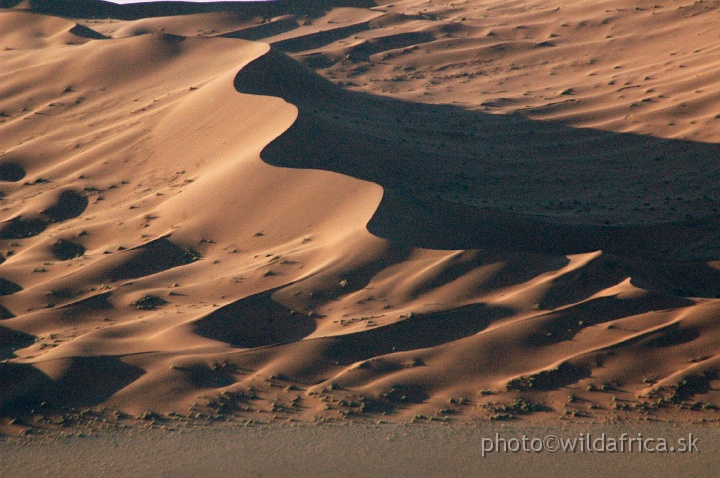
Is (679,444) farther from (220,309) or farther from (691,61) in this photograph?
(691,61)

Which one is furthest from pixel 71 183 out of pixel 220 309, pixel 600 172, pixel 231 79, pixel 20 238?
pixel 600 172

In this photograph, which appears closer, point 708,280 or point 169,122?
point 708,280

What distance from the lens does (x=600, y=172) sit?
18.1 meters

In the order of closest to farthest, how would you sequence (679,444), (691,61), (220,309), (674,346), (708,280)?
(679,444) < (674,346) < (220,309) < (708,280) < (691,61)

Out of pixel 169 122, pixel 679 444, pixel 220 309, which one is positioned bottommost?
pixel 679 444

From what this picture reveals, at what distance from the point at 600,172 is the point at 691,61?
8008 mm

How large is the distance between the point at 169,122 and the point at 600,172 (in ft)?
29.8

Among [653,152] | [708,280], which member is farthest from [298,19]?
[708,280]

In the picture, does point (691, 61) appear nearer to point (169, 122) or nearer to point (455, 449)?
point (169, 122)

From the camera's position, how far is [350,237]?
506 inches

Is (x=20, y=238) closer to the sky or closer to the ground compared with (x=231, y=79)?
closer to the ground

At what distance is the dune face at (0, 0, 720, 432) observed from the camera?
10.2 metres

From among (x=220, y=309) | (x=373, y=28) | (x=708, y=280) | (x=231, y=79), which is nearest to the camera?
(x=220, y=309)

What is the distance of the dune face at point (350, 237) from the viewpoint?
33.5ft
